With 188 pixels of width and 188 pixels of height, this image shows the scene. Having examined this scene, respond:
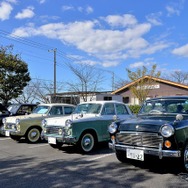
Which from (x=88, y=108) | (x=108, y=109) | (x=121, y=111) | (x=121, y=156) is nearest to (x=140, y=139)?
(x=121, y=156)

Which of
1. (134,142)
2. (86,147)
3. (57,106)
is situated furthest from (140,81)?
(134,142)

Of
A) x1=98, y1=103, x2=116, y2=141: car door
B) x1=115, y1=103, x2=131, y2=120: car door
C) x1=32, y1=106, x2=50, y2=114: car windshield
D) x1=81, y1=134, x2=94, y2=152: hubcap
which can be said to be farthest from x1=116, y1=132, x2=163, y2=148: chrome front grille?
x1=32, y1=106, x2=50, y2=114: car windshield

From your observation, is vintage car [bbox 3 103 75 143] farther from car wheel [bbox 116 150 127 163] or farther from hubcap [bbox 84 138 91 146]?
car wheel [bbox 116 150 127 163]

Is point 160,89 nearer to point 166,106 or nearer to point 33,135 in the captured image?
point 33,135

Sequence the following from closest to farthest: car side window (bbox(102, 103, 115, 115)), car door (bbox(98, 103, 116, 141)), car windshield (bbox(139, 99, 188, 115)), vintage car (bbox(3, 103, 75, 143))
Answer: car windshield (bbox(139, 99, 188, 115))
car door (bbox(98, 103, 116, 141))
car side window (bbox(102, 103, 115, 115))
vintage car (bbox(3, 103, 75, 143))

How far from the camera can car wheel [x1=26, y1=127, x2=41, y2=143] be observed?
1001cm

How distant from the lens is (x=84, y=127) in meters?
7.66

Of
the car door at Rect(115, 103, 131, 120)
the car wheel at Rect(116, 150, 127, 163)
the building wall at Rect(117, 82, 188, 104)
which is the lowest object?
the car wheel at Rect(116, 150, 127, 163)

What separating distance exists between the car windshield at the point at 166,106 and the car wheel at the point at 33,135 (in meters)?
4.94

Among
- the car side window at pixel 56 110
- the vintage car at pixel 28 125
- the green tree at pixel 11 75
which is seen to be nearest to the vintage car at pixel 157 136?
the vintage car at pixel 28 125

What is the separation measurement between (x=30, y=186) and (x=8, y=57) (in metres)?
16.7

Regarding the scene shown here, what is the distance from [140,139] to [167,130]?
64 cm

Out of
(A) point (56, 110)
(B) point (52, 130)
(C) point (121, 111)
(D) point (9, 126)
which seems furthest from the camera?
(A) point (56, 110)

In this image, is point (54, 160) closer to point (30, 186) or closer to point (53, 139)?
point (53, 139)
